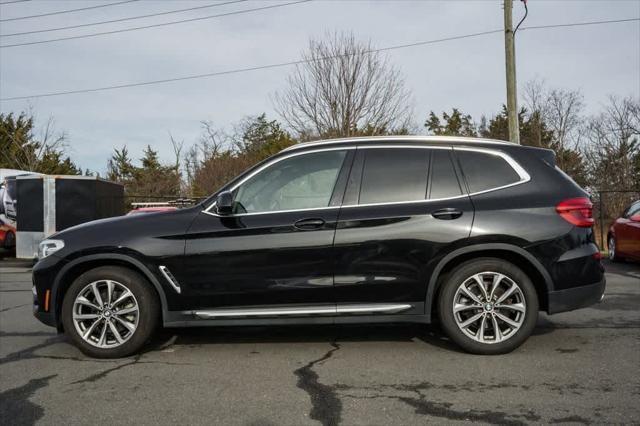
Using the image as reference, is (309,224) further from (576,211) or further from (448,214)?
(576,211)

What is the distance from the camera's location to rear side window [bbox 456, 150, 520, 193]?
475 cm

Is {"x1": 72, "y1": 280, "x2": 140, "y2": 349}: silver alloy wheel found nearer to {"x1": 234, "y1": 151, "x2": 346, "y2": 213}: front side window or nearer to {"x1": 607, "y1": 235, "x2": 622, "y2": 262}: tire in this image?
{"x1": 234, "y1": 151, "x2": 346, "y2": 213}: front side window

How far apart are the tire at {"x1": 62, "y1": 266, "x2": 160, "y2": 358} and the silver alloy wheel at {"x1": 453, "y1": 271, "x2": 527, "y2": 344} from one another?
2.58 metres

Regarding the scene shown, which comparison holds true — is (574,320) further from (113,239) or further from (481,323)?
(113,239)

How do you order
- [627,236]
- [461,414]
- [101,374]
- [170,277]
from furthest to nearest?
1. [627,236]
2. [170,277]
3. [101,374]
4. [461,414]

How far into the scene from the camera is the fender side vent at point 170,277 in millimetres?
4680

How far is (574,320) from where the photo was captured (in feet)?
19.4

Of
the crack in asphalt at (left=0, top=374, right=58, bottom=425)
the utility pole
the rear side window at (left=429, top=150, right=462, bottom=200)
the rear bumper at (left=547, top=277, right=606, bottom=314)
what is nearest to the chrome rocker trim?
the rear side window at (left=429, top=150, right=462, bottom=200)

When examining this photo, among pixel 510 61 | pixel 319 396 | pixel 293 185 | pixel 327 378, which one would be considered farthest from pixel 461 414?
pixel 510 61

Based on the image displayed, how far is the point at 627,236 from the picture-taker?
10820 mm

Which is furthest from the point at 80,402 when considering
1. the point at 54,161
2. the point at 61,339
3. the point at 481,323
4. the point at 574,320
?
the point at 54,161

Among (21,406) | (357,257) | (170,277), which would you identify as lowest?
(21,406)

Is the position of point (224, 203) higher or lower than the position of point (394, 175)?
lower

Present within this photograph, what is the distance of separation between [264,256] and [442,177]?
5.43 ft
